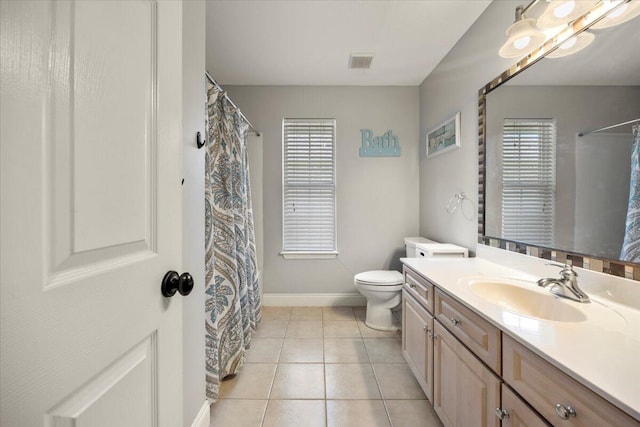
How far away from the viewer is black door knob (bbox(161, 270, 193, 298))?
690 millimetres

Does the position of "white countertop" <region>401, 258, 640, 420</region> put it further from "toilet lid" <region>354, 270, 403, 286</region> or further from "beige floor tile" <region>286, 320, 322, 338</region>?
"beige floor tile" <region>286, 320, 322, 338</region>

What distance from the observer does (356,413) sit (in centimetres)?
155

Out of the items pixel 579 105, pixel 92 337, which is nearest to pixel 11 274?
pixel 92 337

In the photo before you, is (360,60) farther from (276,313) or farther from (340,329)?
(276,313)

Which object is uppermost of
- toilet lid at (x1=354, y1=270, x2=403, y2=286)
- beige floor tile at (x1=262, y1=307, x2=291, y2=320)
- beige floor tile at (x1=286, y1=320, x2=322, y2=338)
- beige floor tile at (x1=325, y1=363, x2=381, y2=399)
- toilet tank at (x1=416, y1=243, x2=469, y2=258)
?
toilet tank at (x1=416, y1=243, x2=469, y2=258)

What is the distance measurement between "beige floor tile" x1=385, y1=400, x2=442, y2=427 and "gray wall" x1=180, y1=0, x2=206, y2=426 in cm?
105

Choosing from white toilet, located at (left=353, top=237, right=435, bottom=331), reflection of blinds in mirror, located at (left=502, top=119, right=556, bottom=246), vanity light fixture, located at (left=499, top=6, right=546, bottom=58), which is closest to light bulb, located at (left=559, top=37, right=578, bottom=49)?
vanity light fixture, located at (left=499, top=6, right=546, bottom=58)

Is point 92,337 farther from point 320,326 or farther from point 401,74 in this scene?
point 401,74

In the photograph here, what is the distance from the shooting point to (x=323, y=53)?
2.43 meters

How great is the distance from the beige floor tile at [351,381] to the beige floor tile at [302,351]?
158 millimetres

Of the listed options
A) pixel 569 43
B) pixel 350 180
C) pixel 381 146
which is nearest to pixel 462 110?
pixel 569 43

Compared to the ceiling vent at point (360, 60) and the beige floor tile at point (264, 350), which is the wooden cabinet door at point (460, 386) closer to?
the beige floor tile at point (264, 350)

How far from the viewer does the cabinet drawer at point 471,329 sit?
97 cm

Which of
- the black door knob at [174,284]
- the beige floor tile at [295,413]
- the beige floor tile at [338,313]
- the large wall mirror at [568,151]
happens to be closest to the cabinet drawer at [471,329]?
the large wall mirror at [568,151]
